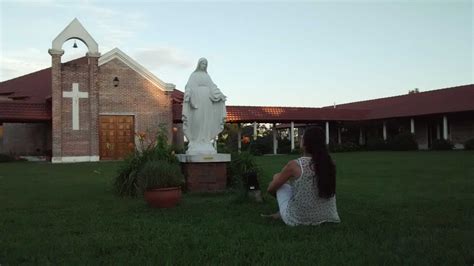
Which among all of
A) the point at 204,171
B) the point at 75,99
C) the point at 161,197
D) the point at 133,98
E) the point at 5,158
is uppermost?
the point at 133,98

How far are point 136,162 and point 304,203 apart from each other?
4979 mm

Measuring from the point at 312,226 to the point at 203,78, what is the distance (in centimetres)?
524

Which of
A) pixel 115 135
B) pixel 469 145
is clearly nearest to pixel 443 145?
pixel 469 145

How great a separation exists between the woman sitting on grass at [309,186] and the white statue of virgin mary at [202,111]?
4515 millimetres

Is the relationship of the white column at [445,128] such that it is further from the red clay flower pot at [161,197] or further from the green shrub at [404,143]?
the red clay flower pot at [161,197]

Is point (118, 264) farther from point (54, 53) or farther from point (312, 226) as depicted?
point (54, 53)

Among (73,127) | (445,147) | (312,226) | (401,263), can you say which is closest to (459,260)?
(401,263)

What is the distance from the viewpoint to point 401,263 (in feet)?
14.0

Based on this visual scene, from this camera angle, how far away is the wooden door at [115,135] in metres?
27.4

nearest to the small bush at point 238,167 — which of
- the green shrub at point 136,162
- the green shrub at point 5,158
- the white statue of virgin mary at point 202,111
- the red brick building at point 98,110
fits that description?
the white statue of virgin mary at point 202,111

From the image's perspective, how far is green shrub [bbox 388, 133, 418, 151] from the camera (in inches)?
1289

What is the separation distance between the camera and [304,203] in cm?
586

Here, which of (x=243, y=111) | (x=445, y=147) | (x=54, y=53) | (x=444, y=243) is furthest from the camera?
(x=243, y=111)

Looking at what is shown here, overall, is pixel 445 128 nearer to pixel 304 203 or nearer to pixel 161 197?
pixel 161 197
